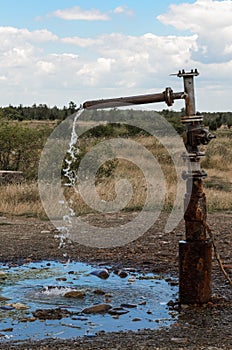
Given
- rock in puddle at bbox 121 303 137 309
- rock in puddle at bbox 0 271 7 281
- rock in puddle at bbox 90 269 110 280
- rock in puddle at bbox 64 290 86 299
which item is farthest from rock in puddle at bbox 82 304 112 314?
rock in puddle at bbox 0 271 7 281

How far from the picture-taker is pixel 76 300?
438cm

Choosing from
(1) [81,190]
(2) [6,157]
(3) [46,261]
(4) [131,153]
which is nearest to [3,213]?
(1) [81,190]

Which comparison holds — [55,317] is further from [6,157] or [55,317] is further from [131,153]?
[131,153]

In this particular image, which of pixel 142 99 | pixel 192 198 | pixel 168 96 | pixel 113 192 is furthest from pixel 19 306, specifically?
pixel 113 192

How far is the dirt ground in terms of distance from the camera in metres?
3.31

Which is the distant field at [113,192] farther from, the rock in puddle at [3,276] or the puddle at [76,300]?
the puddle at [76,300]

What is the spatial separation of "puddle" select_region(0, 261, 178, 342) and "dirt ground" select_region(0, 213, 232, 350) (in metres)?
0.17

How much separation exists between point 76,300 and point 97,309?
14.3 inches

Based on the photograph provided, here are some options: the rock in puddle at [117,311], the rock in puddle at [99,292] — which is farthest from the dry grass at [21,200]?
the rock in puddle at [117,311]

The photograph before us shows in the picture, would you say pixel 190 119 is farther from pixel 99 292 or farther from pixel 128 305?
pixel 99 292

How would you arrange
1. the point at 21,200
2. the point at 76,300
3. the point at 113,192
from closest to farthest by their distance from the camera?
the point at 76,300
the point at 21,200
the point at 113,192

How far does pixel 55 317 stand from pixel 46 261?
6.18 feet

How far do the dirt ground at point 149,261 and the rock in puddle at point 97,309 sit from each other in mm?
495

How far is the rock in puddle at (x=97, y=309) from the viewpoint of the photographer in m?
4.03
